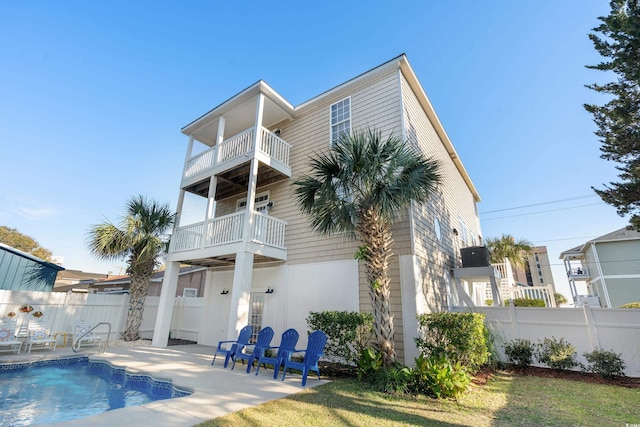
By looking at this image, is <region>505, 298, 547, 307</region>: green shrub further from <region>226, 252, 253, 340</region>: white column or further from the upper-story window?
<region>226, 252, 253, 340</region>: white column

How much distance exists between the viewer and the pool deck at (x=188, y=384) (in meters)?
3.78

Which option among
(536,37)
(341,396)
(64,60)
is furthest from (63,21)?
(536,37)

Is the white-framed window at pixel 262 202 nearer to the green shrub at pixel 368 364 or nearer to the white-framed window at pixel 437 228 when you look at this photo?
the white-framed window at pixel 437 228

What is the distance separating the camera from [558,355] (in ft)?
23.6

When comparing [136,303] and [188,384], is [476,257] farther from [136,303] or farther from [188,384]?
[136,303]

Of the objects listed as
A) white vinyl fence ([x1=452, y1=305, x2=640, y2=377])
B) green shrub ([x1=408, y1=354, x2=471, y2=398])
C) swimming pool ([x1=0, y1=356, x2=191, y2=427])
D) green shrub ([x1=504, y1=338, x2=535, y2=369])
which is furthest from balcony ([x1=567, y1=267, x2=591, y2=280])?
swimming pool ([x1=0, y1=356, x2=191, y2=427])

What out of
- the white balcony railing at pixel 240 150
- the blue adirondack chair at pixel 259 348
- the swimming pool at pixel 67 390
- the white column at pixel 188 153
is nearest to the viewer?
the swimming pool at pixel 67 390

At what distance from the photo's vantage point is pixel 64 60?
11211 mm

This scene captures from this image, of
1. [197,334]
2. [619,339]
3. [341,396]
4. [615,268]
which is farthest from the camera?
[615,268]

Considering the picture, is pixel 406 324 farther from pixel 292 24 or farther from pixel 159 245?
pixel 292 24

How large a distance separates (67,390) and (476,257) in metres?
12.9

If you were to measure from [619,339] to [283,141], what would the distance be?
1191 centimetres

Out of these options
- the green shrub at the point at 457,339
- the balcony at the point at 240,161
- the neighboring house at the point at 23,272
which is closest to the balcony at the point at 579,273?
the green shrub at the point at 457,339

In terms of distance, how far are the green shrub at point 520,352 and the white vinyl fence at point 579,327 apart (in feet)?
1.10
